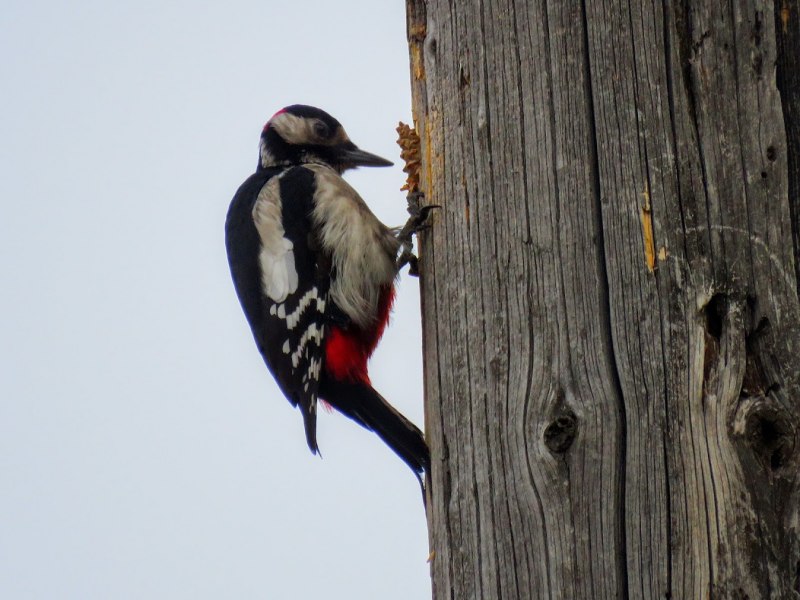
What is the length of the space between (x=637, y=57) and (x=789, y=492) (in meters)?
0.90

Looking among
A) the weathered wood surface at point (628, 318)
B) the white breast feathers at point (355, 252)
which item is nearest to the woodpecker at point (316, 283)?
the white breast feathers at point (355, 252)

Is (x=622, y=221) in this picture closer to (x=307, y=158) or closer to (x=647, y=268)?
(x=647, y=268)

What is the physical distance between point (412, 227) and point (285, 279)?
97 cm

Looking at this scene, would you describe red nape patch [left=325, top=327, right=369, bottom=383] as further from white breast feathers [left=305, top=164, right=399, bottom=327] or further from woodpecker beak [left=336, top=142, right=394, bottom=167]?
woodpecker beak [left=336, top=142, right=394, bottom=167]

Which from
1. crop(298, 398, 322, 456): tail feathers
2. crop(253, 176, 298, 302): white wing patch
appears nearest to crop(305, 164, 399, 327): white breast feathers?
crop(253, 176, 298, 302): white wing patch

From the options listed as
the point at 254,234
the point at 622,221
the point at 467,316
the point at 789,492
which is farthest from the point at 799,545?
the point at 254,234

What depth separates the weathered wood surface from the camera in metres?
1.78

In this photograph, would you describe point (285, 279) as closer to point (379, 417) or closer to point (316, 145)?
point (379, 417)

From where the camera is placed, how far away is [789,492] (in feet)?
5.78

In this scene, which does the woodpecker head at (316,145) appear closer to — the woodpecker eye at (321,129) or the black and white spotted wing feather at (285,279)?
the woodpecker eye at (321,129)

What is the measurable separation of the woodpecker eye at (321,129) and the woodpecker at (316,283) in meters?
0.50

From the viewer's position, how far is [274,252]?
3666 mm

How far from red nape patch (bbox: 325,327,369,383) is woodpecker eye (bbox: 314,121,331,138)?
110 centimetres

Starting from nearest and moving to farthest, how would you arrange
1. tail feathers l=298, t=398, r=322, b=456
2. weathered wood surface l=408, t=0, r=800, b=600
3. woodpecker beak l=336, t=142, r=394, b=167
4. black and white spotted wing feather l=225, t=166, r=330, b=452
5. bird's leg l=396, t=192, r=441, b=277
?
weathered wood surface l=408, t=0, r=800, b=600 → bird's leg l=396, t=192, r=441, b=277 → tail feathers l=298, t=398, r=322, b=456 → black and white spotted wing feather l=225, t=166, r=330, b=452 → woodpecker beak l=336, t=142, r=394, b=167
